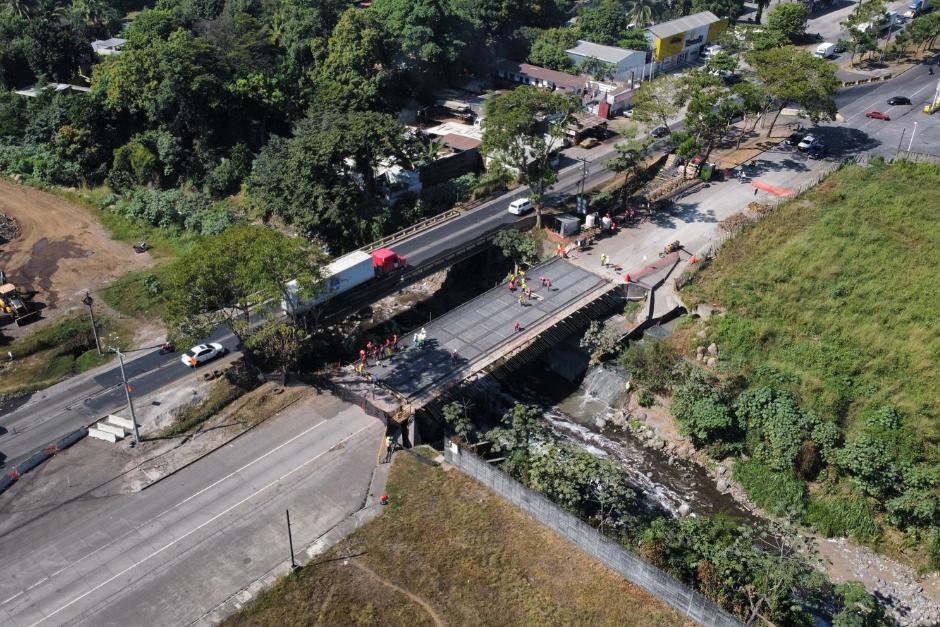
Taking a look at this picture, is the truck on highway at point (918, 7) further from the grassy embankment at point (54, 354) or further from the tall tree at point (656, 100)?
the grassy embankment at point (54, 354)

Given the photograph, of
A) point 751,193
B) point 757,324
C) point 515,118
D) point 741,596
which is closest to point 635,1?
point 751,193

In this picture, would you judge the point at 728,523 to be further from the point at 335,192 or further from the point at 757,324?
the point at 335,192

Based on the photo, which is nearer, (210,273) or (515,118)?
(210,273)

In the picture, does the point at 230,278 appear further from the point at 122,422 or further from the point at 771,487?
the point at 771,487

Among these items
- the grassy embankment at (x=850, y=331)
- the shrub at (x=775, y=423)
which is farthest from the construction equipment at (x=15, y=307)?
the shrub at (x=775, y=423)

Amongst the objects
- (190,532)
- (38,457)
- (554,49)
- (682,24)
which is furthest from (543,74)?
(190,532)

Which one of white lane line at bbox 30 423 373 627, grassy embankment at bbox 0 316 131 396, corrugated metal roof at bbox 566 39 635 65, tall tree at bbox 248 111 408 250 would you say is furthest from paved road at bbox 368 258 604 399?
corrugated metal roof at bbox 566 39 635 65

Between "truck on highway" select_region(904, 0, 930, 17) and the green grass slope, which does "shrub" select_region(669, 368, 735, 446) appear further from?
"truck on highway" select_region(904, 0, 930, 17)
